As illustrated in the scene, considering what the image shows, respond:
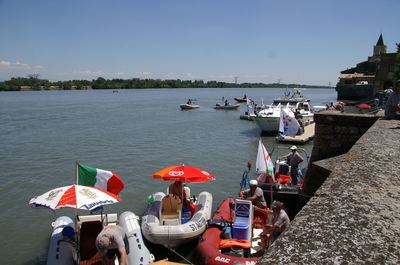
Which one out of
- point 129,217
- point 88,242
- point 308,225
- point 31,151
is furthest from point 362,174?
point 31,151

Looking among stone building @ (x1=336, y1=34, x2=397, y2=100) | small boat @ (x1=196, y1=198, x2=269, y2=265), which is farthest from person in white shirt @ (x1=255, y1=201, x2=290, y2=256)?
stone building @ (x1=336, y1=34, x2=397, y2=100)

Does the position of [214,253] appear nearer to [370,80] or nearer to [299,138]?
[299,138]

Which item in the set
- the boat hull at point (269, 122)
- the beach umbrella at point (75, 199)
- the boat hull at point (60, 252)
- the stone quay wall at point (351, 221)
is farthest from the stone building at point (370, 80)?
the stone quay wall at point (351, 221)

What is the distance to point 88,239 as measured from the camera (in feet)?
28.6

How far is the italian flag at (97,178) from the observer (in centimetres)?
1003

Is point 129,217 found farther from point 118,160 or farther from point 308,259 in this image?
point 118,160

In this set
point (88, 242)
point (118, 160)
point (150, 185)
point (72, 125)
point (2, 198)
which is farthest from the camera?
point (72, 125)

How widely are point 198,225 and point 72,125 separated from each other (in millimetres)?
35751

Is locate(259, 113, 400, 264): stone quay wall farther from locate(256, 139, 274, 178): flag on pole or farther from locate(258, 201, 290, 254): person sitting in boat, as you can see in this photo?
locate(256, 139, 274, 178): flag on pole

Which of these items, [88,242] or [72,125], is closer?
[88,242]

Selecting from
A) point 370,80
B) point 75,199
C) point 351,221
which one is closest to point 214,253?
point 75,199

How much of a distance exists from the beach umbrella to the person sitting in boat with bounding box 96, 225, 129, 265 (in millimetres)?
1856

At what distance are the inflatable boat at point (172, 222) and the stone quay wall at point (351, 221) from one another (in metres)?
6.49

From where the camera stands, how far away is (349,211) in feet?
8.80
